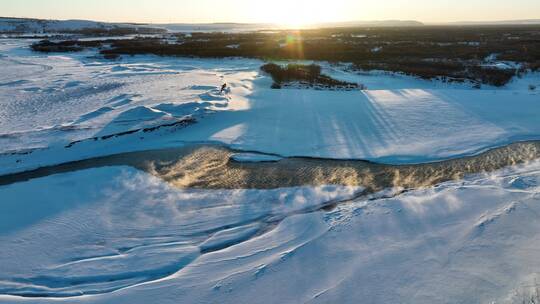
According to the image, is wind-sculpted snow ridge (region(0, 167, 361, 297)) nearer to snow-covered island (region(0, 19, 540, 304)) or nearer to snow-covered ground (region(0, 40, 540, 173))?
snow-covered island (region(0, 19, 540, 304))

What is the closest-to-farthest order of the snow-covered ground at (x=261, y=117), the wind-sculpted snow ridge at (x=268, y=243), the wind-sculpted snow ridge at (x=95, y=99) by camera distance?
1. the wind-sculpted snow ridge at (x=268, y=243)
2. the snow-covered ground at (x=261, y=117)
3. the wind-sculpted snow ridge at (x=95, y=99)

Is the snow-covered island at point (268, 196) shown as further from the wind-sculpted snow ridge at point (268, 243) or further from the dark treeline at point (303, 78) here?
Answer: the dark treeline at point (303, 78)

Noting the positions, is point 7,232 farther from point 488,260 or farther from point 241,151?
point 488,260

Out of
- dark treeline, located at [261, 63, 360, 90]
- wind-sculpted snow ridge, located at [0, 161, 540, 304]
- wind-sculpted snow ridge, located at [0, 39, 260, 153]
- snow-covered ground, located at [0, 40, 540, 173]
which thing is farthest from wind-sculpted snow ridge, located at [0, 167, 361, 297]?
dark treeline, located at [261, 63, 360, 90]

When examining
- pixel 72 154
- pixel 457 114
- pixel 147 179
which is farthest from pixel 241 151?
pixel 457 114

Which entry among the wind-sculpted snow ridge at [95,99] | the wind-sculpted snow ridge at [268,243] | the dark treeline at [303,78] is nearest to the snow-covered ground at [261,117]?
the wind-sculpted snow ridge at [95,99]
